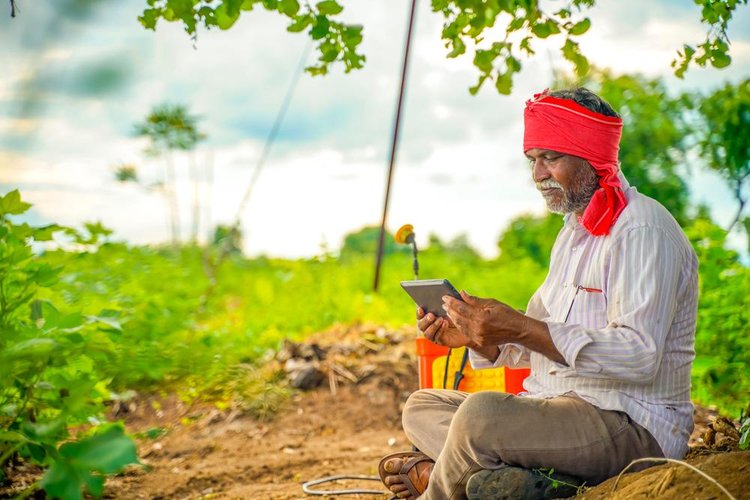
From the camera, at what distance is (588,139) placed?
9.45ft

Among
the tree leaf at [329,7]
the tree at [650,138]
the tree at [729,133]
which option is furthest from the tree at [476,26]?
the tree at [650,138]

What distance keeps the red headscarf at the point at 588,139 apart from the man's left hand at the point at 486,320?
0.46m

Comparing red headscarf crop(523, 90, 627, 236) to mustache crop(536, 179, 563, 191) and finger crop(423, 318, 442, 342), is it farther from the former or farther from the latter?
finger crop(423, 318, 442, 342)

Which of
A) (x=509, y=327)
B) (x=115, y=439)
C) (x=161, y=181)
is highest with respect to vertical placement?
(x=161, y=181)

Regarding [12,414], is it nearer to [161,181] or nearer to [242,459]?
[242,459]

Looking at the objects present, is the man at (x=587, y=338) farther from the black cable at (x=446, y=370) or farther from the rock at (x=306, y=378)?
the rock at (x=306, y=378)

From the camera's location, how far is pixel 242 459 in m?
5.14

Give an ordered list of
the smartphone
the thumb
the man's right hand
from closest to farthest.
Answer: the thumb → the smartphone → the man's right hand

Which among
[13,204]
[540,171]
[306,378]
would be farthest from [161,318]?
[540,171]

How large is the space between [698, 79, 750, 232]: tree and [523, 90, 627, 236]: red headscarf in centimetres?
333

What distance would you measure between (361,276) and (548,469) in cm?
693

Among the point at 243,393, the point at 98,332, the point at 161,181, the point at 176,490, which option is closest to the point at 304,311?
the point at 243,393

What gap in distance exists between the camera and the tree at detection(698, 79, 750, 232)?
6082 millimetres

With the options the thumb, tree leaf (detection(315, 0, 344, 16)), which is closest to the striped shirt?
the thumb
